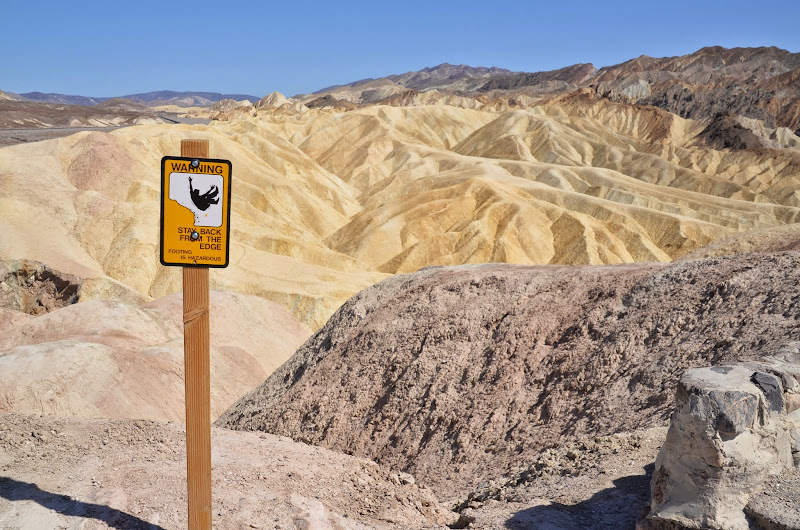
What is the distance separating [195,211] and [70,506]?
2441 mm

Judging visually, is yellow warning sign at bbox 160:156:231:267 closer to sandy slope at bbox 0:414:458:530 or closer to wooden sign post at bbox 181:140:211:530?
wooden sign post at bbox 181:140:211:530

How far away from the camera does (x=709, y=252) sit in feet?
55.6

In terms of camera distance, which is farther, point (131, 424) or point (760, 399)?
point (131, 424)

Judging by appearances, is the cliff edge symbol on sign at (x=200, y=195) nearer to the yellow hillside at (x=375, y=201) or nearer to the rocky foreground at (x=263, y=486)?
the rocky foreground at (x=263, y=486)

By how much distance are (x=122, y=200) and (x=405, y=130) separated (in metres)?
45.0

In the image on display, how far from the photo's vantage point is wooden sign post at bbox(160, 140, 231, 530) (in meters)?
4.16

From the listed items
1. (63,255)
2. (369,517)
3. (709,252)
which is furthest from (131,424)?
(63,255)

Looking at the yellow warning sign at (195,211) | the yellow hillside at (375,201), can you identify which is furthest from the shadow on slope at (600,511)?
the yellow hillside at (375,201)

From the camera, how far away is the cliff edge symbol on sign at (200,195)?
13.6 feet

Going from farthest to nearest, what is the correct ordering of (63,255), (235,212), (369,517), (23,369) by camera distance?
1. (235,212)
2. (63,255)
3. (23,369)
4. (369,517)

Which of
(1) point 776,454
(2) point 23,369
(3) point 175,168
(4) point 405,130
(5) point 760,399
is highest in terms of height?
(4) point 405,130

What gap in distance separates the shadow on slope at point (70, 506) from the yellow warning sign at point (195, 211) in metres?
1.93

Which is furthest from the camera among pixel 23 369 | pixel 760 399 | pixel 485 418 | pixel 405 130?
pixel 405 130

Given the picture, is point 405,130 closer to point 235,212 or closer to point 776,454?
point 235,212
